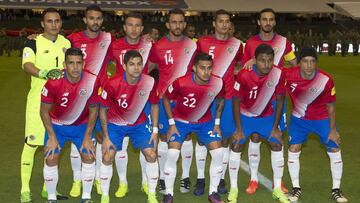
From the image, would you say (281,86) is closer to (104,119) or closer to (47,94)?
(104,119)

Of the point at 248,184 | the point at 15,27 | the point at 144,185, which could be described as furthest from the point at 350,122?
the point at 15,27

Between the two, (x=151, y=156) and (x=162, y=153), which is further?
(x=162, y=153)

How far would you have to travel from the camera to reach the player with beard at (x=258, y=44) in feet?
27.1

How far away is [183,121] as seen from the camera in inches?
306

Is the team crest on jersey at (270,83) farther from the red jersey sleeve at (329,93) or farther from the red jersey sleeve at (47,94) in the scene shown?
the red jersey sleeve at (47,94)

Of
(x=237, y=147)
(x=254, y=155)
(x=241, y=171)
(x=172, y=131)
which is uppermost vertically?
(x=172, y=131)

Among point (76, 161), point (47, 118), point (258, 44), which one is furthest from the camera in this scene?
point (258, 44)

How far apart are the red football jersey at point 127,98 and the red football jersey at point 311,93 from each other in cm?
168

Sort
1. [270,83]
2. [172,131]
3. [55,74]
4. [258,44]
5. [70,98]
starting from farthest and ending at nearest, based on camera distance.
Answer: [258,44]
[270,83]
[172,131]
[70,98]
[55,74]

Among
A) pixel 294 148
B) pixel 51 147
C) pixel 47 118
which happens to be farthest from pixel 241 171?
pixel 47 118

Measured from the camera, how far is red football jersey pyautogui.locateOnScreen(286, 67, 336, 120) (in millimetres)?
7832

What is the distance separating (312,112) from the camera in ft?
26.1

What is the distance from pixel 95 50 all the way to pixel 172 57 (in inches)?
37.7

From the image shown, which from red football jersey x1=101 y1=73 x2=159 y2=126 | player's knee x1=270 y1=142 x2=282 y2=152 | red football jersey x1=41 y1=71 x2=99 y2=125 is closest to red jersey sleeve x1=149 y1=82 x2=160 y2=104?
red football jersey x1=101 y1=73 x2=159 y2=126
